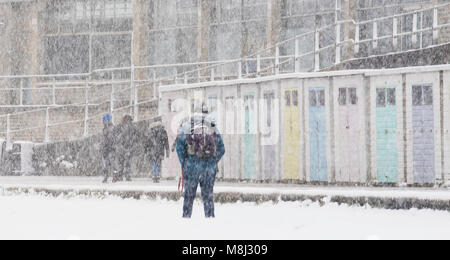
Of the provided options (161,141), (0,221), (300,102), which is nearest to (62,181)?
(161,141)

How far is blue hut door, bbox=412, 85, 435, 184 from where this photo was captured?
19234mm

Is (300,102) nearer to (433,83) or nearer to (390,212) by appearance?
(433,83)

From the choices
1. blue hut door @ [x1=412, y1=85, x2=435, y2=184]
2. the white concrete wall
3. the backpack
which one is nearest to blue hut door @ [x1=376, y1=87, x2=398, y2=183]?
blue hut door @ [x1=412, y1=85, x2=435, y2=184]

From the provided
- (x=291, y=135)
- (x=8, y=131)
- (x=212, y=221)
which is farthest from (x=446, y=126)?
(x=8, y=131)

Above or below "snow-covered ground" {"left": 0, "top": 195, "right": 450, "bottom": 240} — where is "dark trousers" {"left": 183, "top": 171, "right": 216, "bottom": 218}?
above

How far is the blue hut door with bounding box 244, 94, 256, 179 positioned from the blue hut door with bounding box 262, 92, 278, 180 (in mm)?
323

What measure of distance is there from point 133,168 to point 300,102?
7149mm

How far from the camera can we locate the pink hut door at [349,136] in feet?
65.9

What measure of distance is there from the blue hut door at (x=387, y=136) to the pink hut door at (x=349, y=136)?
495mm

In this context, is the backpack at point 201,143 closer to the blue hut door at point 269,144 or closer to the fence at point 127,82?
the blue hut door at point 269,144

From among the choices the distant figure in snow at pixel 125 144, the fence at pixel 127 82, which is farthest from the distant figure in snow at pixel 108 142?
the fence at pixel 127 82

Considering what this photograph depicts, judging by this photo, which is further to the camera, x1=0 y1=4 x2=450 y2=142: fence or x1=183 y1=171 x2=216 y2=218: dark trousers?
x1=0 y1=4 x2=450 y2=142: fence

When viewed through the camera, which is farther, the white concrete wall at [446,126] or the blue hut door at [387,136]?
the blue hut door at [387,136]

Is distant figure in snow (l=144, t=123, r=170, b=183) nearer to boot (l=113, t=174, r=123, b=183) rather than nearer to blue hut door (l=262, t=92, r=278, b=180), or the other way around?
boot (l=113, t=174, r=123, b=183)
